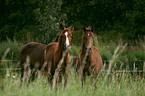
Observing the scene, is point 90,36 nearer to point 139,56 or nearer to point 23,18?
point 139,56

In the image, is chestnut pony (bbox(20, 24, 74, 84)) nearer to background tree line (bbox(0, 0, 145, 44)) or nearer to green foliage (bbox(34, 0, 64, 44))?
green foliage (bbox(34, 0, 64, 44))

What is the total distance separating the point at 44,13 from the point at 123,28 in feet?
27.6

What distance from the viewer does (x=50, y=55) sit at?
6137 millimetres

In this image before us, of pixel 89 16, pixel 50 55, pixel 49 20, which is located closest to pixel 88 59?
pixel 50 55

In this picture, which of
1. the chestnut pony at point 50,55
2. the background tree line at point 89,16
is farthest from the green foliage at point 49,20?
the background tree line at point 89,16

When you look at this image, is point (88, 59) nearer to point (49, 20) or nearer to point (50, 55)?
point (50, 55)

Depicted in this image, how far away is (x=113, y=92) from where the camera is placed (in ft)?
17.3

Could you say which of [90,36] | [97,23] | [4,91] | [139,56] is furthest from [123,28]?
[4,91]

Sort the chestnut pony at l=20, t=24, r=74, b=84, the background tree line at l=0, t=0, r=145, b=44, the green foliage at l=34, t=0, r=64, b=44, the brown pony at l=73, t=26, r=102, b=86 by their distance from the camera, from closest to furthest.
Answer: the chestnut pony at l=20, t=24, r=74, b=84 → the brown pony at l=73, t=26, r=102, b=86 → the green foliage at l=34, t=0, r=64, b=44 → the background tree line at l=0, t=0, r=145, b=44

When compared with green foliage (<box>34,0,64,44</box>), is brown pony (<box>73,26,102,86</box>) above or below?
below

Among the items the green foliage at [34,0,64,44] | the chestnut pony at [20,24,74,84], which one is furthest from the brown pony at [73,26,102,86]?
the green foliage at [34,0,64,44]

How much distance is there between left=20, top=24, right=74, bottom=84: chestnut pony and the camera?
5.61 m

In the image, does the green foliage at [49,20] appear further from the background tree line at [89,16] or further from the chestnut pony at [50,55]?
the background tree line at [89,16]

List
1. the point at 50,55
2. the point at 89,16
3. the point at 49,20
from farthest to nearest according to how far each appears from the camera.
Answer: the point at 89,16 < the point at 49,20 < the point at 50,55
